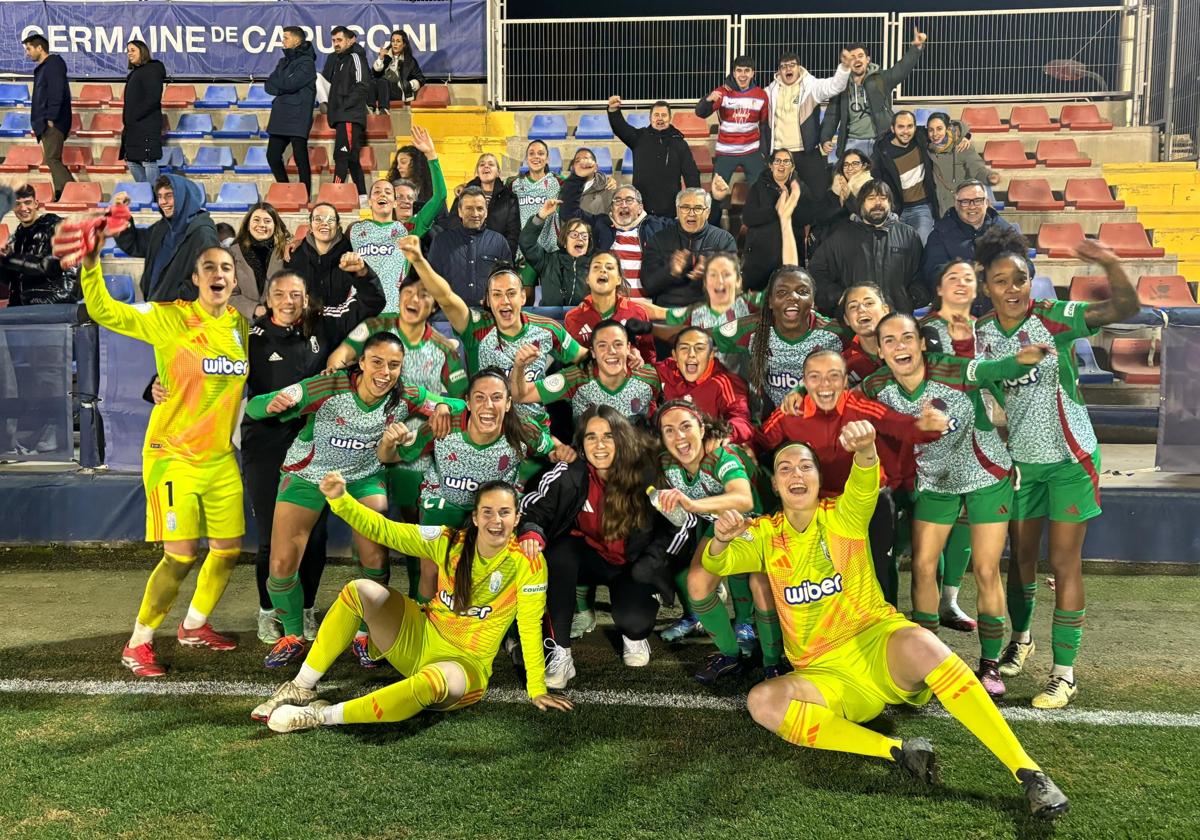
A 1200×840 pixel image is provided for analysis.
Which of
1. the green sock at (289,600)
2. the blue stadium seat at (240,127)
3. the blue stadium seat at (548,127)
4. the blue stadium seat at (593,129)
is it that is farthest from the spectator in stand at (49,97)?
the green sock at (289,600)

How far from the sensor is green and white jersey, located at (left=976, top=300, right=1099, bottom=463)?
453 centimetres

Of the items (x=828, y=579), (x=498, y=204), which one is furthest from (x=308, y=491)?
(x=498, y=204)

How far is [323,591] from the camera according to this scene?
236 inches

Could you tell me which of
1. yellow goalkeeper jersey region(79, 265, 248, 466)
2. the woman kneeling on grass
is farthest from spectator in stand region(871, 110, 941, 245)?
yellow goalkeeper jersey region(79, 265, 248, 466)

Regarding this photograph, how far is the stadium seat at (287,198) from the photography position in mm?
11602

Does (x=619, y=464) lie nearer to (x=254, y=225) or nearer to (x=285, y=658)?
(x=285, y=658)

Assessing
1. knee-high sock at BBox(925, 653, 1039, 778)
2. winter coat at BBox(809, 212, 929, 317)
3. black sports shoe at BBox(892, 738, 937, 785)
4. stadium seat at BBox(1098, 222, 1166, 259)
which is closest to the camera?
knee-high sock at BBox(925, 653, 1039, 778)

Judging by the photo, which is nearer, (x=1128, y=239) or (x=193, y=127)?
(x=1128, y=239)

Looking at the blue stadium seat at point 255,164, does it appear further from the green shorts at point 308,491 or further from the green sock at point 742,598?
the green sock at point 742,598

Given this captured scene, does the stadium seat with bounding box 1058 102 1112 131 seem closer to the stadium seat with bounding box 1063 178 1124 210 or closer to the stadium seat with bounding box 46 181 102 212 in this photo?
the stadium seat with bounding box 1063 178 1124 210

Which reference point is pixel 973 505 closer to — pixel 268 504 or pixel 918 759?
pixel 918 759

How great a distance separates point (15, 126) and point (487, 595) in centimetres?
1203

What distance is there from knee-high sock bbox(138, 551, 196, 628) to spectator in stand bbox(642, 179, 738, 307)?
3.22 metres

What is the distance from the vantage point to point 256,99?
13219 mm
